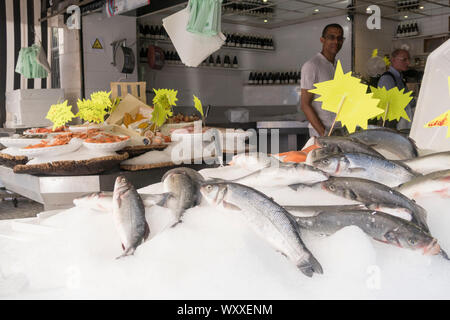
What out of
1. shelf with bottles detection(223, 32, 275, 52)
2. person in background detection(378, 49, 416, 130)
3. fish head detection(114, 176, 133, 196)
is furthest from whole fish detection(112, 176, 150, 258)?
shelf with bottles detection(223, 32, 275, 52)

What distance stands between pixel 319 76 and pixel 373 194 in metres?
2.57

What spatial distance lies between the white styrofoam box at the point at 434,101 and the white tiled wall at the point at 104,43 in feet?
18.3

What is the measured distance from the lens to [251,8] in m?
7.31

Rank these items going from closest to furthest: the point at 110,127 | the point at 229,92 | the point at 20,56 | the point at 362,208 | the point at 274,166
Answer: the point at 362,208 < the point at 274,166 < the point at 110,127 < the point at 20,56 < the point at 229,92

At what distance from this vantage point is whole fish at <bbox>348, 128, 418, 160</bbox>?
1291 millimetres

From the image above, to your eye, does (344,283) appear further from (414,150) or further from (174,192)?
(414,150)

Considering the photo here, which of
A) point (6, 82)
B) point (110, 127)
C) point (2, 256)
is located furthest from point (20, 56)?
point (2, 256)

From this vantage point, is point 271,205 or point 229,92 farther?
point 229,92

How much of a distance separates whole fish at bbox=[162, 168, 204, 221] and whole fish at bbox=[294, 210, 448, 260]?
22 centimetres

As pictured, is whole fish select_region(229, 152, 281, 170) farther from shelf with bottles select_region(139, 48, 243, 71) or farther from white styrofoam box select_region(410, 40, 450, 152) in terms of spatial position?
shelf with bottles select_region(139, 48, 243, 71)

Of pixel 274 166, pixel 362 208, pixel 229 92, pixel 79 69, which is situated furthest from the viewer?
pixel 229 92

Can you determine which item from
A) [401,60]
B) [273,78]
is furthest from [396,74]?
[273,78]
